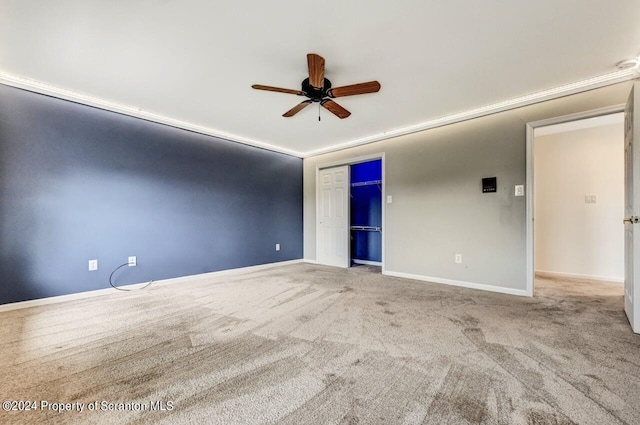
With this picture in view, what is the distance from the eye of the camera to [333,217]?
5.47 m

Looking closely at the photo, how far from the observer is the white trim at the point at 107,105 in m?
2.84

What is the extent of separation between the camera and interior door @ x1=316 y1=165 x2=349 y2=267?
208 inches

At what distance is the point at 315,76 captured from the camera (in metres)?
2.25

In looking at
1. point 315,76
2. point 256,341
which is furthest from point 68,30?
point 256,341

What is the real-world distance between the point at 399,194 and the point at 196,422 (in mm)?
3984

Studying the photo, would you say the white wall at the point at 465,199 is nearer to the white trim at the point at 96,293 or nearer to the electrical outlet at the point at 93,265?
the white trim at the point at 96,293

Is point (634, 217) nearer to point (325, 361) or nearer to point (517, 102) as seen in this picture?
point (517, 102)

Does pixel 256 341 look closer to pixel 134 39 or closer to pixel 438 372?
pixel 438 372

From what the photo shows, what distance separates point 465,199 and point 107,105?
500cm

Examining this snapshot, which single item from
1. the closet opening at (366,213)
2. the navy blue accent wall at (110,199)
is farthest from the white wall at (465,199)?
the navy blue accent wall at (110,199)

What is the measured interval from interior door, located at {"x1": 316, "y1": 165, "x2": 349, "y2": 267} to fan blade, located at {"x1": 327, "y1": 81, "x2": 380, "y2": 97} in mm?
2825

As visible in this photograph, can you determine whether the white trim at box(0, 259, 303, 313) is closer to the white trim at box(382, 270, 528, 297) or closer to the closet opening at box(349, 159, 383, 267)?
the closet opening at box(349, 159, 383, 267)

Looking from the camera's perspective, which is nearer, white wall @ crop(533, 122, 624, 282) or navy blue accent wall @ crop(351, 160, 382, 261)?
white wall @ crop(533, 122, 624, 282)

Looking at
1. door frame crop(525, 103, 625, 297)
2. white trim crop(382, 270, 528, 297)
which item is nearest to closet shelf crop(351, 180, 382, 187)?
white trim crop(382, 270, 528, 297)
